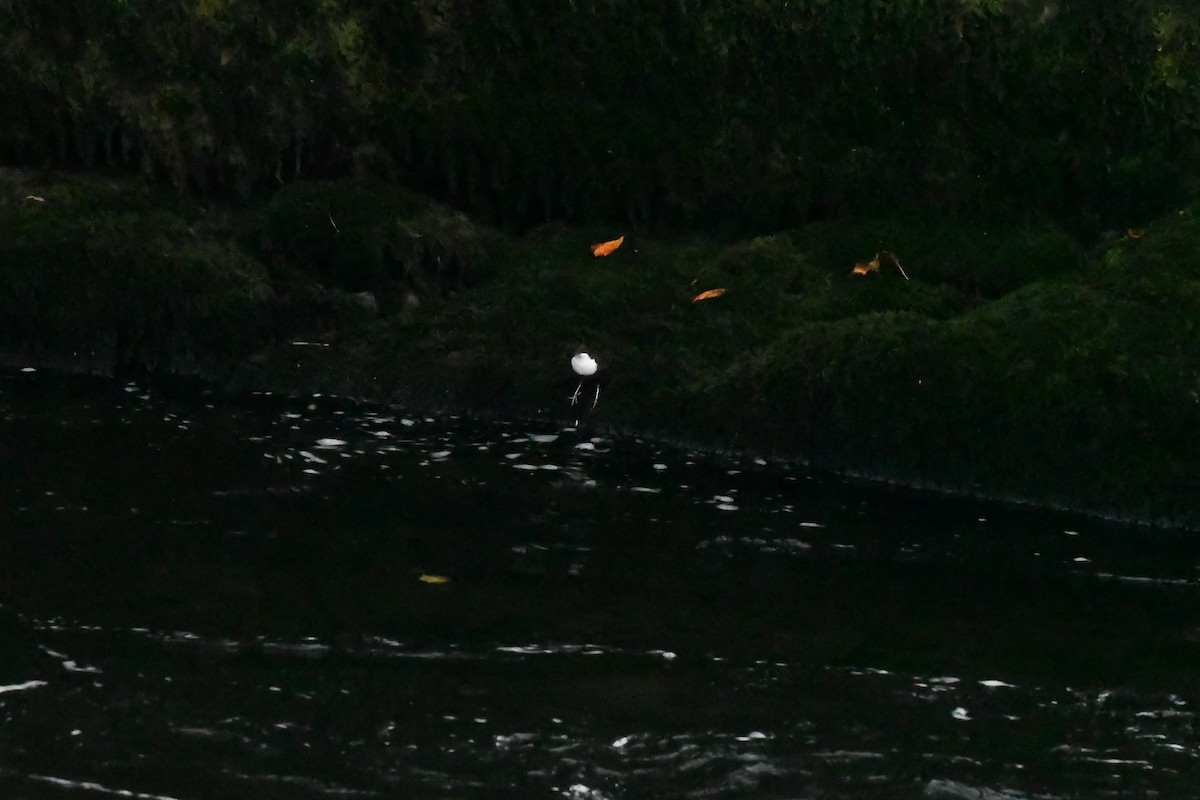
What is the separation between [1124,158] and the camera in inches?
327

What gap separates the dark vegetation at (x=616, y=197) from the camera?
757 centimetres

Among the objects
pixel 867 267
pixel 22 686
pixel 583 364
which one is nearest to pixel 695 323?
pixel 583 364

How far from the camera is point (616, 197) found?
8766mm

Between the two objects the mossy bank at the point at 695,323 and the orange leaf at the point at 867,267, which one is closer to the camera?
the mossy bank at the point at 695,323

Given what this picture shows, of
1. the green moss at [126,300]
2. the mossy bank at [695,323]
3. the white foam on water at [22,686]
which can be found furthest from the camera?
the green moss at [126,300]

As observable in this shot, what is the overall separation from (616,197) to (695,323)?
3.90 ft

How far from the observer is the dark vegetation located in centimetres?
757

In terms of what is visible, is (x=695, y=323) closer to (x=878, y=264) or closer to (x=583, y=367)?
(x=583, y=367)

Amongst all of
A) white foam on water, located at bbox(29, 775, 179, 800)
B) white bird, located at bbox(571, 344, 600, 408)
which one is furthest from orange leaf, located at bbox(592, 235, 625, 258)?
white foam on water, located at bbox(29, 775, 179, 800)

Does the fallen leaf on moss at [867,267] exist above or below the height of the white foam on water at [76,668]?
above

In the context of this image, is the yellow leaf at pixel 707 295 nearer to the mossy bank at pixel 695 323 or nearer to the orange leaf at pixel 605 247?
the mossy bank at pixel 695 323

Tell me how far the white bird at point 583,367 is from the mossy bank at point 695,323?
0.20 ft

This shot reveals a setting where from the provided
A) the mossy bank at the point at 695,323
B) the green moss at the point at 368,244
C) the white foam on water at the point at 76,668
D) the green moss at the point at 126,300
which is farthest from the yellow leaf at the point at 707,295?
the white foam on water at the point at 76,668

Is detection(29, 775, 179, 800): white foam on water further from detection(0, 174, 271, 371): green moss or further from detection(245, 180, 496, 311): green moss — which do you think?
detection(245, 180, 496, 311): green moss
